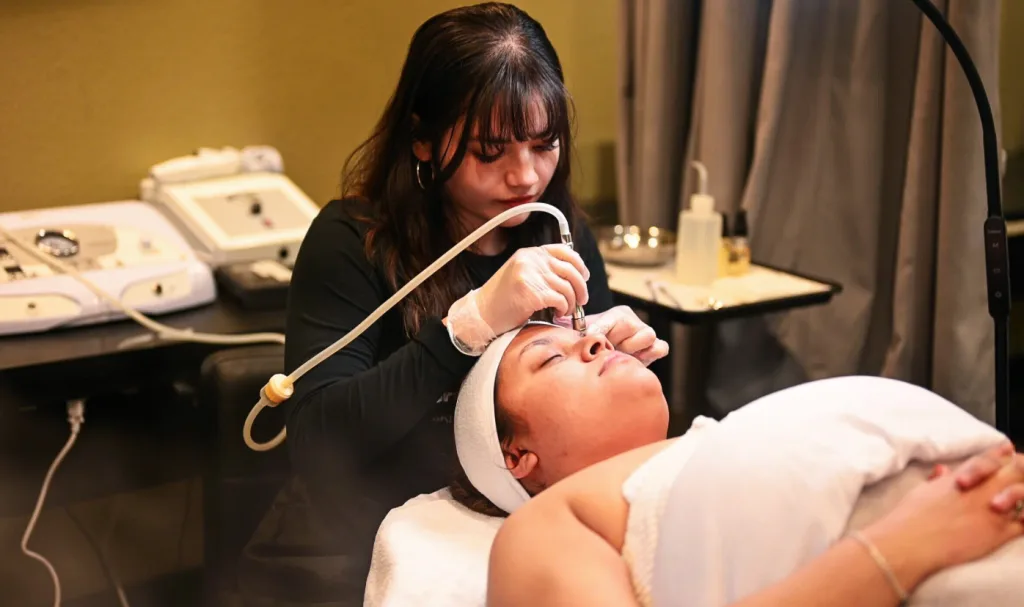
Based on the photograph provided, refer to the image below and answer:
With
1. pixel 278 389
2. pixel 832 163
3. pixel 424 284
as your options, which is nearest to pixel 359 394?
pixel 278 389

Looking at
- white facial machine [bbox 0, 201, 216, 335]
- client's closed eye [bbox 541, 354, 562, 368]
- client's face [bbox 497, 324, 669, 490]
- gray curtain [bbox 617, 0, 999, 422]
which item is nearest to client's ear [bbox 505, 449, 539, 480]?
client's face [bbox 497, 324, 669, 490]

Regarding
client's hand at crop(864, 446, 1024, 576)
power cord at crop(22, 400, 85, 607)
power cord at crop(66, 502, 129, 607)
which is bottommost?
power cord at crop(66, 502, 129, 607)

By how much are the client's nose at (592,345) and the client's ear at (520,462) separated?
0.43 ft

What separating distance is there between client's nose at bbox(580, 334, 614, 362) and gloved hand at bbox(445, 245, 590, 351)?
1.8 inches

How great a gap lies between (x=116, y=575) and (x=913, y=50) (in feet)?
6.52

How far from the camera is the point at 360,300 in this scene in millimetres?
1525

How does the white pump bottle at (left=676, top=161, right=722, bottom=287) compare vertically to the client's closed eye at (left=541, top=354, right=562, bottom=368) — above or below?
below

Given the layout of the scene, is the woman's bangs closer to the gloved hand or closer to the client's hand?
the gloved hand

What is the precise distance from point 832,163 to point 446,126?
45.8 inches

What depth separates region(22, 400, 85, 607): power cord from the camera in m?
1.96

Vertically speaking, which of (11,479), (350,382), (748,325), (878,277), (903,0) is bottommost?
(11,479)

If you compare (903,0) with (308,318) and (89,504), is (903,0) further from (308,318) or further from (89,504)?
(89,504)

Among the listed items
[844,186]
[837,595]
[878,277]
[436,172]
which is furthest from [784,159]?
[837,595]

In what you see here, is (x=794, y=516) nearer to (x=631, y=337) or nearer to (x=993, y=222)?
(x=631, y=337)
